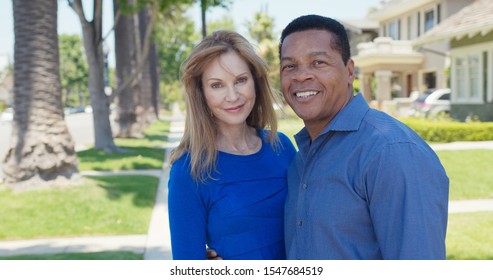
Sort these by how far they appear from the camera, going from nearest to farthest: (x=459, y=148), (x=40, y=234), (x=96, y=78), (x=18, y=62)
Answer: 1. (x=40, y=234)
2. (x=18, y=62)
3. (x=459, y=148)
4. (x=96, y=78)

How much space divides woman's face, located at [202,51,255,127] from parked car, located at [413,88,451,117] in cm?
1959

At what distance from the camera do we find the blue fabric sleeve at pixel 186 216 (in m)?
2.25

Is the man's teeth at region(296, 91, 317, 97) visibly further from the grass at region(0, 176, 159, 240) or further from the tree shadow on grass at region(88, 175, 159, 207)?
the tree shadow on grass at region(88, 175, 159, 207)

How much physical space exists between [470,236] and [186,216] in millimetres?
4716

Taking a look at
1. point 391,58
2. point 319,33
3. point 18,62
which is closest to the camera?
point 319,33

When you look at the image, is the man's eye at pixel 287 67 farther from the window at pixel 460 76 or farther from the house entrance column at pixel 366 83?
the house entrance column at pixel 366 83

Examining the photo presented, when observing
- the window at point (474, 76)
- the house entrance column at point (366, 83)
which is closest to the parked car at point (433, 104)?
the window at point (474, 76)

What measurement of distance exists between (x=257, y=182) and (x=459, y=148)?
12.0 metres

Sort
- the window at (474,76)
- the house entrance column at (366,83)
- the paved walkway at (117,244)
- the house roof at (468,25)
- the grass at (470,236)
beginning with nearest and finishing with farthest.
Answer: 1. the grass at (470,236)
2. the paved walkway at (117,244)
3. the house roof at (468,25)
4. the window at (474,76)
5. the house entrance column at (366,83)

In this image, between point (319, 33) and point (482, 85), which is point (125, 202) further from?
point (482, 85)

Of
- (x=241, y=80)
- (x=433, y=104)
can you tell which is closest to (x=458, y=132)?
(x=433, y=104)

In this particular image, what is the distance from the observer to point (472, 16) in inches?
686

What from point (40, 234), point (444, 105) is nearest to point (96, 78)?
point (40, 234)

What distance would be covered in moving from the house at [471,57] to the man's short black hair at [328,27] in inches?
602
